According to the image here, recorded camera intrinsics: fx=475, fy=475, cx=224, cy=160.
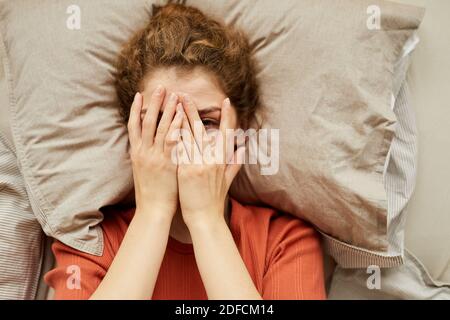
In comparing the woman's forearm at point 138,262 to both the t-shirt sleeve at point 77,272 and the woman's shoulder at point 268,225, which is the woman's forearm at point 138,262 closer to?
the t-shirt sleeve at point 77,272

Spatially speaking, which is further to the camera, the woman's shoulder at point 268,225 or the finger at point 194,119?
the woman's shoulder at point 268,225

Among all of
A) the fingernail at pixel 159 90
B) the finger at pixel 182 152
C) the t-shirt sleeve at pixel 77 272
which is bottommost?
the t-shirt sleeve at pixel 77 272

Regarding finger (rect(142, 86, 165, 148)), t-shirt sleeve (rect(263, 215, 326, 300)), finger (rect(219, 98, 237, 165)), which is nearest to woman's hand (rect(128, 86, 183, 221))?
finger (rect(142, 86, 165, 148))

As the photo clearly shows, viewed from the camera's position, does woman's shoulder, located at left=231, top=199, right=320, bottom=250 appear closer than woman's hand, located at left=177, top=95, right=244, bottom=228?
No

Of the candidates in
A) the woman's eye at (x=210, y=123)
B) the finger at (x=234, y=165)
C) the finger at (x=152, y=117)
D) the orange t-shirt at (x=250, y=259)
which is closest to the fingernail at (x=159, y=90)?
the finger at (x=152, y=117)

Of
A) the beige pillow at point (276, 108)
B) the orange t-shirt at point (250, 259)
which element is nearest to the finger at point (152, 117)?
the beige pillow at point (276, 108)

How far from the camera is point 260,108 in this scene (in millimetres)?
1076

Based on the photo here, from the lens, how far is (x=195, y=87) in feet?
3.09

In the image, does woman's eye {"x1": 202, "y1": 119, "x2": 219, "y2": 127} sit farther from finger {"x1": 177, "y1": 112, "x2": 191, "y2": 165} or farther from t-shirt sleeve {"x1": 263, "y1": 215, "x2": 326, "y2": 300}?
t-shirt sleeve {"x1": 263, "y1": 215, "x2": 326, "y2": 300}

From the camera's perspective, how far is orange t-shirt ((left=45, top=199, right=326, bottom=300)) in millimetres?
986

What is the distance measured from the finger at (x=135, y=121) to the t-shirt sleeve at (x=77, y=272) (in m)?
0.23

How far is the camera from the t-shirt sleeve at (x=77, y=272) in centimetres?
94

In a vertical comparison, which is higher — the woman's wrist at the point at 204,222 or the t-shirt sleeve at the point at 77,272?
the woman's wrist at the point at 204,222

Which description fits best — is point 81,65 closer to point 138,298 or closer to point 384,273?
point 138,298
